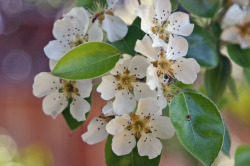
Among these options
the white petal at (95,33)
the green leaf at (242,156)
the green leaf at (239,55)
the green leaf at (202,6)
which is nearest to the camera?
the white petal at (95,33)

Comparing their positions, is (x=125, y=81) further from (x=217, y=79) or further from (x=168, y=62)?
(x=217, y=79)

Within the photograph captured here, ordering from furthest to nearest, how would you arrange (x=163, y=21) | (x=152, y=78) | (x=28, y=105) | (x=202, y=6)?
1. (x=28, y=105)
2. (x=202, y=6)
3. (x=163, y=21)
4. (x=152, y=78)

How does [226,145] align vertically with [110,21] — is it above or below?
below

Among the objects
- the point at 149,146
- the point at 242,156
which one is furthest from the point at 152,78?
the point at 242,156

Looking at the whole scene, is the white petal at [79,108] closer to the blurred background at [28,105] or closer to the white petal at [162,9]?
the white petal at [162,9]

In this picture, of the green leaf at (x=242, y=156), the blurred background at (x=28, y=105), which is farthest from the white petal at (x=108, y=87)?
the blurred background at (x=28, y=105)

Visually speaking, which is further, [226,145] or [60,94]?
[226,145]
